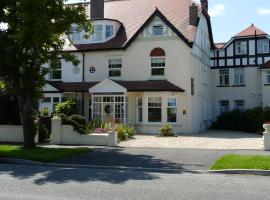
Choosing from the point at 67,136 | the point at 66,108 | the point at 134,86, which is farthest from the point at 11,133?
the point at 134,86

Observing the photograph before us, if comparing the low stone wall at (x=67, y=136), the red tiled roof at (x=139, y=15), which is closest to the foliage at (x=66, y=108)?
the low stone wall at (x=67, y=136)

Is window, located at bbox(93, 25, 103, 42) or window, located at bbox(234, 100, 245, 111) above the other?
window, located at bbox(93, 25, 103, 42)

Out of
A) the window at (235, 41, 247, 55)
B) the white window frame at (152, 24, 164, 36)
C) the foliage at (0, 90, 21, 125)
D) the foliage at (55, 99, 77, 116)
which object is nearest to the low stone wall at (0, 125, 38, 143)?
the foliage at (0, 90, 21, 125)

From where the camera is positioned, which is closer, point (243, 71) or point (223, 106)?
point (243, 71)

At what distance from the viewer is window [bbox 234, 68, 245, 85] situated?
40500mm

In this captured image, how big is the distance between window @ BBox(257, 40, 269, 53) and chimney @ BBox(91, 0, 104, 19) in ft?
48.3

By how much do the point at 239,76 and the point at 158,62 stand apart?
11903 mm

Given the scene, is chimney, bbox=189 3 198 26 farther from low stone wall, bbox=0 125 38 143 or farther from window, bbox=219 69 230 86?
low stone wall, bbox=0 125 38 143

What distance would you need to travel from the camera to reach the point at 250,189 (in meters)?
10.4

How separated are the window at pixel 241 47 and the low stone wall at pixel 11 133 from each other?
2349cm

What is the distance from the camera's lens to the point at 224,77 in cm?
4153

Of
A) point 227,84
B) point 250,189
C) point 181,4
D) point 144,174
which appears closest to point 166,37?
point 181,4

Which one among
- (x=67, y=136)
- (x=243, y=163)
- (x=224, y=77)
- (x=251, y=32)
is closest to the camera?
(x=243, y=163)

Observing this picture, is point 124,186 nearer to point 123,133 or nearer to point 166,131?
point 123,133
